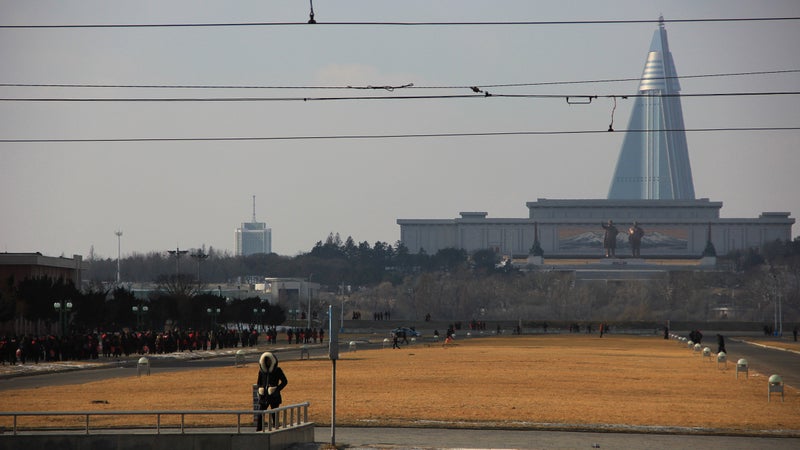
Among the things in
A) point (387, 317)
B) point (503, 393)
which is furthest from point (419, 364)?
point (387, 317)

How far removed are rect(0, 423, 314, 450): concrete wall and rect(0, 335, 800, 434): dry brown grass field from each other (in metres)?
6.84

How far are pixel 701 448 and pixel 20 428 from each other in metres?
13.7

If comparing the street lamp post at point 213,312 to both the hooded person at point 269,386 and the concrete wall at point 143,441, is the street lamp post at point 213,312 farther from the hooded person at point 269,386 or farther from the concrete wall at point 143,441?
the concrete wall at point 143,441

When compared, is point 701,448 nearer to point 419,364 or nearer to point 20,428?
point 20,428

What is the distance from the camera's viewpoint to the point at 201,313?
12088 cm

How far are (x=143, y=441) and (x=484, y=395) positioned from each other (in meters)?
16.9

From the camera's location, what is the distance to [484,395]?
41531mm

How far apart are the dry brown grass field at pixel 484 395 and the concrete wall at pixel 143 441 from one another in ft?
22.4

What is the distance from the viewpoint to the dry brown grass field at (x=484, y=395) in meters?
34.3

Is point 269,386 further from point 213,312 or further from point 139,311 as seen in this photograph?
point 213,312

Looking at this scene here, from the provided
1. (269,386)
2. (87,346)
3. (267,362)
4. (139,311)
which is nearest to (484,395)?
(269,386)

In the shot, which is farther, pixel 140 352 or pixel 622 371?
pixel 140 352

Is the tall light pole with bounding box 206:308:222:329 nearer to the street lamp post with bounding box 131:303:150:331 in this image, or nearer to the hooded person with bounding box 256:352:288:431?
the street lamp post with bounding box 131:303:150:331

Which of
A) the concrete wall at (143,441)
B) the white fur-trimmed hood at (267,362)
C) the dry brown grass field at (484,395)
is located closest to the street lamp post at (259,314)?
the dry brown grass field at (484,395)
